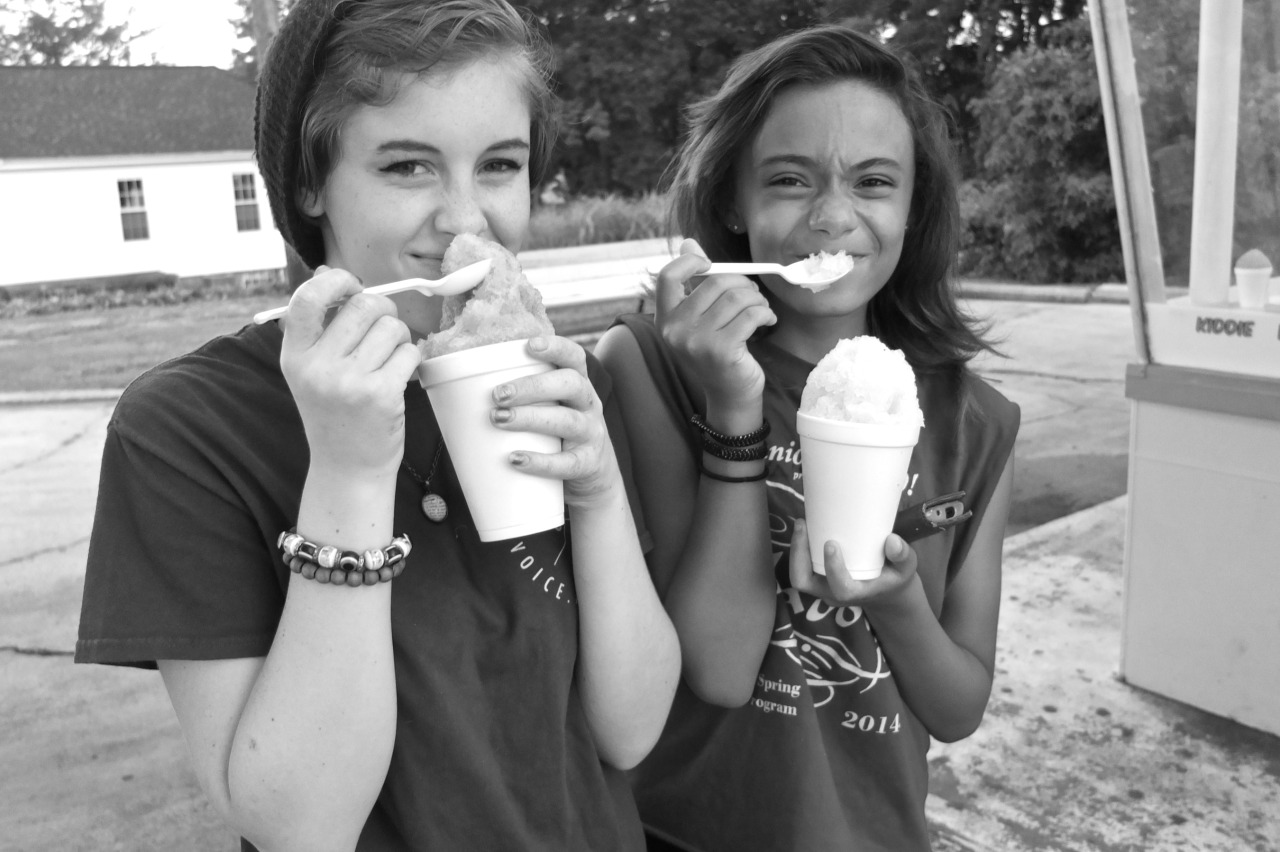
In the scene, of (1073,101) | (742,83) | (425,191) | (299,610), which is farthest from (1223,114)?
(1073,101)

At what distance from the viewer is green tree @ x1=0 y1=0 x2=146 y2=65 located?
38.7 meters

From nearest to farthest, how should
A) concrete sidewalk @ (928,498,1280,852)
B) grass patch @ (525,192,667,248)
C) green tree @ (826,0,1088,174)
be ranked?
concrete sidewalk @ (928,498,1280,852), grass patch @ (525,192,667,248), green tree @ (826,0,1088,174)

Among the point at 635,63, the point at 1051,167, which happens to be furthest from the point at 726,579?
the point at 635,63

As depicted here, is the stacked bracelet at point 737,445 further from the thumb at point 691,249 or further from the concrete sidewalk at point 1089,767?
the concrete sidewalk at point 1089,767

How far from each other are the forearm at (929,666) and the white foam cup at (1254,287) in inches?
73.2

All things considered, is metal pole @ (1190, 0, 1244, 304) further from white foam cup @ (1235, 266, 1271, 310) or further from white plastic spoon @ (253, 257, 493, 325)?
white plastic spoon @ (253, 257, 493, 325)

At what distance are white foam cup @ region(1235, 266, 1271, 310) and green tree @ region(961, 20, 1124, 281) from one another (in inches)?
455

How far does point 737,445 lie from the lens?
1.57 metres

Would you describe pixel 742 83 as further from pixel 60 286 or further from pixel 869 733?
pixel 60 286

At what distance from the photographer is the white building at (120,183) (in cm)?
2459

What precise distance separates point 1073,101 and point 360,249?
14815 mm

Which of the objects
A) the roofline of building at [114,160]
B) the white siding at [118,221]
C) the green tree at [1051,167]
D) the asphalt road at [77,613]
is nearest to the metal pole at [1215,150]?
the asphalt road at [77,613]

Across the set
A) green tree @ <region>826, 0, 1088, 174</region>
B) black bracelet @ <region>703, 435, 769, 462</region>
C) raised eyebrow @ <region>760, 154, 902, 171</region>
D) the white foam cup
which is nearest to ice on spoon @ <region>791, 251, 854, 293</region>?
raised eyebrow @ <region>760, 154, 902, 171</region>

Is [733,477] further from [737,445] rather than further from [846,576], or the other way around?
[846,576]
